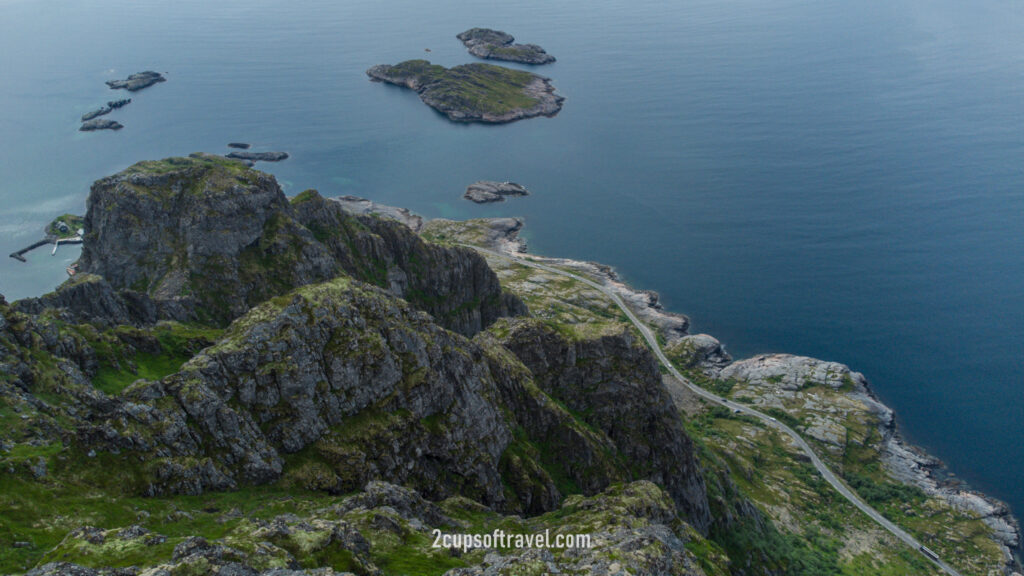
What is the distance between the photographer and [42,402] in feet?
189

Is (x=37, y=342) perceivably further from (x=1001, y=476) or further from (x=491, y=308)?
(x=1001, y=476)

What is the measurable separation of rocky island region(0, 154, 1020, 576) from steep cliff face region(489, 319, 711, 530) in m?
0.38

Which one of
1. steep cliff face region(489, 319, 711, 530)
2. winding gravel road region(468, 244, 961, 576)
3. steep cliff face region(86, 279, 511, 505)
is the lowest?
winding gravel road region(468, 244, 961, 576)

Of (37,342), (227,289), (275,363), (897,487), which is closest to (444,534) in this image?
(275,363)

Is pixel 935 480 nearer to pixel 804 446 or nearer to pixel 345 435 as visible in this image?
pixel 804 446

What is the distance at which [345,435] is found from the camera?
68312 millimetres

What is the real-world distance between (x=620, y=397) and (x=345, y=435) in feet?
170

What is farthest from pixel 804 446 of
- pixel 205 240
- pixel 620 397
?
pixel 205 240

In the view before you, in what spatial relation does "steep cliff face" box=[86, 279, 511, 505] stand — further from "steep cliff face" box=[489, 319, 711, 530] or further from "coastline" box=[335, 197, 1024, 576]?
"coastline" box=[335, 197, 1024, 576]

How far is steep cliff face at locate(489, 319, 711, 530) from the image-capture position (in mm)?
101062

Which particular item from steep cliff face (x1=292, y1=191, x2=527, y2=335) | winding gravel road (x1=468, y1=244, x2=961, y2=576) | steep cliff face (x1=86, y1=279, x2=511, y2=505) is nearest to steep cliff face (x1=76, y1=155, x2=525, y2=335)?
steep cliff face (x1=292, y1=191, x2=527, y2=335)

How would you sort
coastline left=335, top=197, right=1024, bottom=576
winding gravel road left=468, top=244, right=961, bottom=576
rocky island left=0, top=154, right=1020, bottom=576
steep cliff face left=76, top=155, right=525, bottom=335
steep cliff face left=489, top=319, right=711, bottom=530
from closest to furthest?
rocky island left=0, top=154, right=1020, bottom=576 < steep cliff face left=489, top=319, right=711, bottom=530 < steep cliff face left=76, top=155, right=525, bottom=335 < coastline left=335, top=197, right=1024, bottom=576 < winding gravel road left=468, top=244, right=961, bottom=576

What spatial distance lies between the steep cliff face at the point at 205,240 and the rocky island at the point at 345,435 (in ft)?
1.62

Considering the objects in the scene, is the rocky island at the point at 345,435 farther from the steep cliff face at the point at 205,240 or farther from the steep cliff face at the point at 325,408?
the steep cliff face at the point at 205,240
